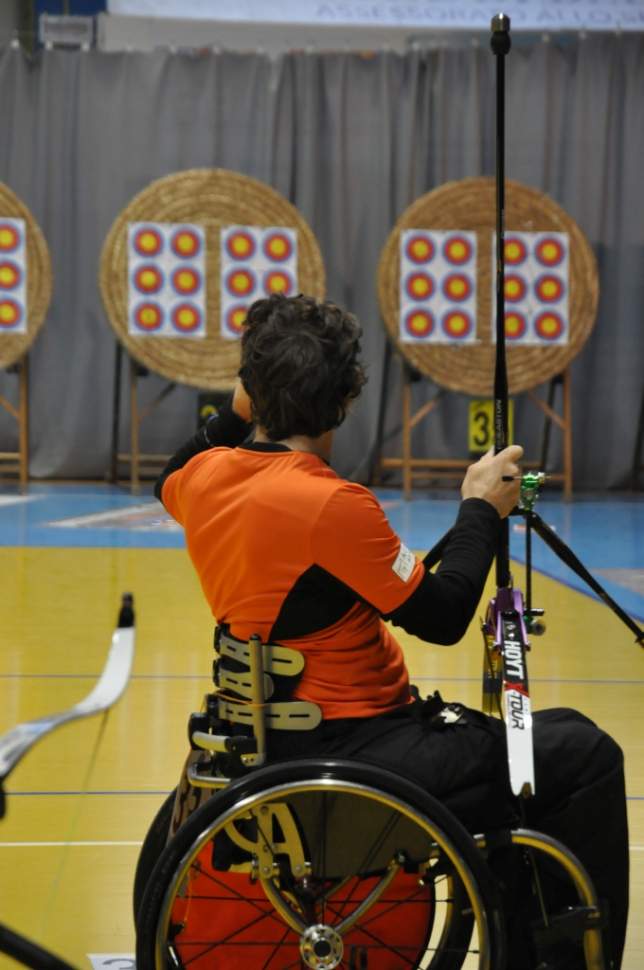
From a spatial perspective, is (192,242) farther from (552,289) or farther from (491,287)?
(552,289)

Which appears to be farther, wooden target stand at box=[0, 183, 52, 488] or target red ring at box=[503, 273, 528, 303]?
target red ring at box=[503, 273, 528, 303]

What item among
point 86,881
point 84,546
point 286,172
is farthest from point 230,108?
point 86,881

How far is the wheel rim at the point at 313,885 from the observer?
1000 mm

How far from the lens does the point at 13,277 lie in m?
6.05

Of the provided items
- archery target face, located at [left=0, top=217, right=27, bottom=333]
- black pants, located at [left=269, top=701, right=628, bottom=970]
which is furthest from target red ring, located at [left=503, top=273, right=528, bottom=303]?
black pants, located at [left=269, top=701, right=628, bottom=970]

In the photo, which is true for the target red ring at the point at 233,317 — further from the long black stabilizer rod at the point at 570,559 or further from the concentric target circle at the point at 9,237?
the long black stabilizer rod at the point at 570,559

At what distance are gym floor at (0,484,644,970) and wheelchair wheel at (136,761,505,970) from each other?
155mm

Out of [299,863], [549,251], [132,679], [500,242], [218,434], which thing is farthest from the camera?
[549,251]

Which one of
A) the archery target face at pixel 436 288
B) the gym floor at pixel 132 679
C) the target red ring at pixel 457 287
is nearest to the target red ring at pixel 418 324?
the archery target face at pixel 436 288

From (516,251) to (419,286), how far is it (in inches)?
18.0

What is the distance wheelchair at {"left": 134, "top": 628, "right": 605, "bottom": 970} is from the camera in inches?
39.0

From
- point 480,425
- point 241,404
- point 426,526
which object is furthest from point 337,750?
point 480,425

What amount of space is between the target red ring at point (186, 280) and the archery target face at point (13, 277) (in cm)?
65

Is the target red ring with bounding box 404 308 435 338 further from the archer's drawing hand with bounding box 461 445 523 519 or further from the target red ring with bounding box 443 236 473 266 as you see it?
the archer's drawing hand with bounding box 461 445 523 519
